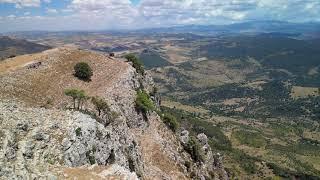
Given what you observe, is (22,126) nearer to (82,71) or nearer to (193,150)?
(82,71)

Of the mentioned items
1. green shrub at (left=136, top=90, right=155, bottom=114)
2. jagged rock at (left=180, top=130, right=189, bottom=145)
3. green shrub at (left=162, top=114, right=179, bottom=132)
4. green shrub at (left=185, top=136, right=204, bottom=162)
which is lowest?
green shrub at (left=185, top=136, right=204, bottom=162)

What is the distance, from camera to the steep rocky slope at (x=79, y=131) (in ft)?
156

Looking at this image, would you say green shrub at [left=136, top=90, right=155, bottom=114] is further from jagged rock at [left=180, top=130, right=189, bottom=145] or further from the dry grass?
jagged rock at [left=180, top=130, right=189, bottom=145]

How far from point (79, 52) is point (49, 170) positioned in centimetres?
6825

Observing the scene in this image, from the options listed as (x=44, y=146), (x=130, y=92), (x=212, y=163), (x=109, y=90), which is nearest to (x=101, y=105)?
(x=109, y=90)

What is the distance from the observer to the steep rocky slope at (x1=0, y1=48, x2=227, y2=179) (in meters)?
47.7

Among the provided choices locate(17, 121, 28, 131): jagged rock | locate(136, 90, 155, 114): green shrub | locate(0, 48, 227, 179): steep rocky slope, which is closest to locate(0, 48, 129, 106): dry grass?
locate(0, 48, 227, 179): steep rocky slope

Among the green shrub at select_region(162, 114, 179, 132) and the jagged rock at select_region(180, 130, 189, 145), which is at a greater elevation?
the green shrub at select_region(162, 114, 179, 132)

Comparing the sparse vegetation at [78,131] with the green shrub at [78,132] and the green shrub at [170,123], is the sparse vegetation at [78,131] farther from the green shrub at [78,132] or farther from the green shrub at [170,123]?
the green shrub at [170,123]

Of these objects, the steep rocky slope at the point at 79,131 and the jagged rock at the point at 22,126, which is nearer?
the steep rocky slope at the point at 79,131

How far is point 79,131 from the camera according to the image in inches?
2287

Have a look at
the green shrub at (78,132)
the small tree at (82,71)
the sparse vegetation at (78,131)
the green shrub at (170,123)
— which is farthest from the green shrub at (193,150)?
the green shrub at (78,132)

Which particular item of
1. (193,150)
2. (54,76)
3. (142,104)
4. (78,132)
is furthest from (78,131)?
(193,150)

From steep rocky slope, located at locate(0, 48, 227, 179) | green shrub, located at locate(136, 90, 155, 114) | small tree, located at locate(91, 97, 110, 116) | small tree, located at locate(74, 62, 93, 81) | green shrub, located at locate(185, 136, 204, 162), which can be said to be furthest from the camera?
green shrub, located at locate(185, 136, 204, 162)
